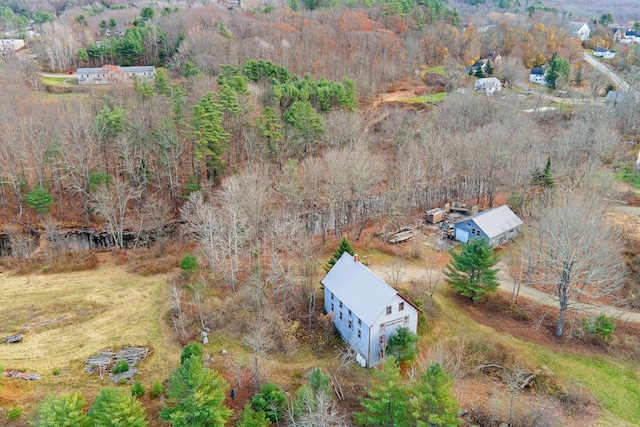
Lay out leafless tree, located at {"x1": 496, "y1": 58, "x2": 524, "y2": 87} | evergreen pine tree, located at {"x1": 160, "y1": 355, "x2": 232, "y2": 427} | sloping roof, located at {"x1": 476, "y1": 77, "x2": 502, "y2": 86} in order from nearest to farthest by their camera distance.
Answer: evergreen pine tree, located at {"x1": 160, "y1": 355, "x2": 232, "y2": 427} < sloping roof, located at {"x1": 476, "y1": 77, "x2": 502, "y2": 86} < leafless tree, located at {"x1": 496, "y1": 58, "x2": 524, "y2": 87}

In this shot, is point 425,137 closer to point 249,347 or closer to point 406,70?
point 249,347

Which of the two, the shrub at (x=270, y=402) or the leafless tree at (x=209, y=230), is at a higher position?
the leafless tree at (x=209, y=230)

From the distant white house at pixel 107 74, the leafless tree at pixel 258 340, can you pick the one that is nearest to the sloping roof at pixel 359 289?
the leafless tree at pixel 258 340

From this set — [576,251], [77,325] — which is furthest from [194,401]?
[576,251]

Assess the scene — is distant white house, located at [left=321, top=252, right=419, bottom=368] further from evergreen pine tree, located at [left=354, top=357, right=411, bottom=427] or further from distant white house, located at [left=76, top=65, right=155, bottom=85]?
distant white house, located at [left=76, top=65, right=155, bottom=85]

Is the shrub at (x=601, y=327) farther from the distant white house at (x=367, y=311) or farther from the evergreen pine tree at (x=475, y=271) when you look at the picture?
the distant white house at (x=367, y=311)

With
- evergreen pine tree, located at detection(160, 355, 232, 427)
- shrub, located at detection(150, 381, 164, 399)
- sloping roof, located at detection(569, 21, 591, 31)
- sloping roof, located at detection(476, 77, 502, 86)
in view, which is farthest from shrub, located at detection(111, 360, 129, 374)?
sloping roof, located at detection(569, 21, 591, 31)

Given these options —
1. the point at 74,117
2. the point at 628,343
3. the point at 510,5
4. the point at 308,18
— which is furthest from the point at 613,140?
the point at 510,5
